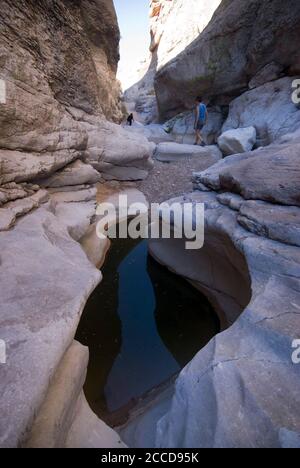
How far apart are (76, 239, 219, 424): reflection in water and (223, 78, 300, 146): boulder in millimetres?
→ 6089

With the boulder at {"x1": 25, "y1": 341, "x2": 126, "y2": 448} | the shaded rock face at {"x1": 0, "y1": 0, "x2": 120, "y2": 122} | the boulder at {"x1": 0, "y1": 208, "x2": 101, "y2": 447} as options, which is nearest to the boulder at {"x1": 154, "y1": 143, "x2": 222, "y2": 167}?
the shaded rock face at {"x1": 0, "y1": 0, "x2": 120, "y2": 122}

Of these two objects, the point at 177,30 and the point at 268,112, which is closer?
the point at 268,112

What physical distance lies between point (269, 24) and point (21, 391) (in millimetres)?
12728

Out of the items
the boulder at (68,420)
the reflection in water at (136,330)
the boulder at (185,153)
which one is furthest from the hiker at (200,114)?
the boulder at (68,420)

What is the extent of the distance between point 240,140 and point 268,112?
5.83 ft

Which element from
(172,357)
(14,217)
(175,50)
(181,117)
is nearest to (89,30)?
(181,117)

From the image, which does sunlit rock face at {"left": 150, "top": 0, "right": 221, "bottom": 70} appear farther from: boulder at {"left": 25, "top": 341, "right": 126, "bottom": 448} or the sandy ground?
boulder at {"left": 25, "top": 341, "right": 126, "bottom": 448}

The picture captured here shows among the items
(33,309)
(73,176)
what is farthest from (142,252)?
(33,309)

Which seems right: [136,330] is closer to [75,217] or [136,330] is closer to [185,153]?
[75,217]

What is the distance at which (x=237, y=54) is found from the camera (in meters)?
11.3

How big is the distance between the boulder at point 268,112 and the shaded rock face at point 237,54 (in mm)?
479

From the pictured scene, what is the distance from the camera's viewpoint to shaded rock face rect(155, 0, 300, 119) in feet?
30.5

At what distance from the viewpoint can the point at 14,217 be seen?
391 cm

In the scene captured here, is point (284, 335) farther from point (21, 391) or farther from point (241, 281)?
point (241, 281)
